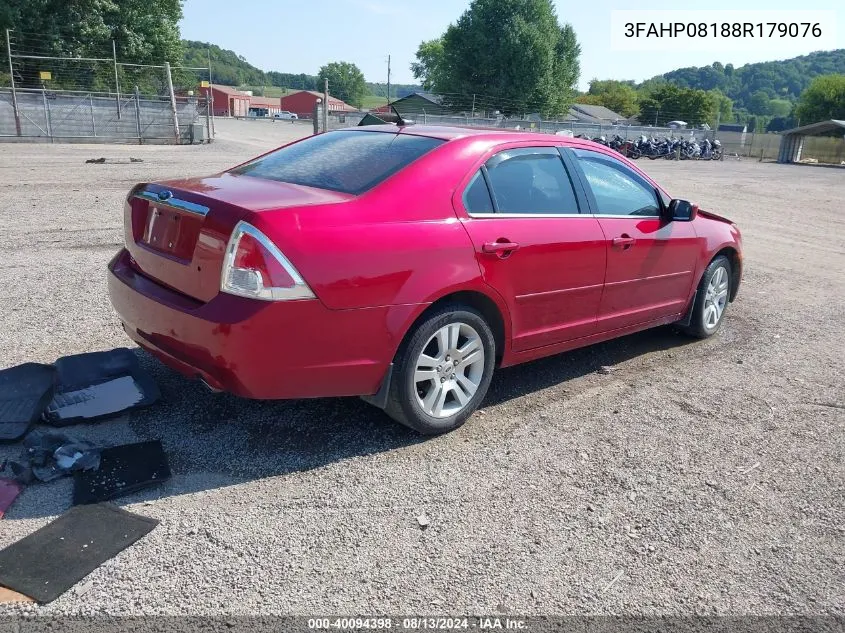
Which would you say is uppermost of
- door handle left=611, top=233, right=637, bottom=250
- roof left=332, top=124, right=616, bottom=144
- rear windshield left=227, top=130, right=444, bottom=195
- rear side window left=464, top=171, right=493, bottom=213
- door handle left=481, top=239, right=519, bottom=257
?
roof left=332, top=124, right=616, bottom=144

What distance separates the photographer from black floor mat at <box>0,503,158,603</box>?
2.48 meters

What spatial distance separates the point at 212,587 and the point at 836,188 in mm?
28073

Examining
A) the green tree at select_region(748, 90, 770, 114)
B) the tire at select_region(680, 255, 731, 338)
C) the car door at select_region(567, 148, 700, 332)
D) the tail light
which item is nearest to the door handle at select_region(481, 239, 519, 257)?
the car door at select_region(567, 148, 700, 332)

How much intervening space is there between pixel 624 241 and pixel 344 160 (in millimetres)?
1928

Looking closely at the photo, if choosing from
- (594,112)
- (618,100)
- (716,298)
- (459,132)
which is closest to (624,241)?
(459,132)

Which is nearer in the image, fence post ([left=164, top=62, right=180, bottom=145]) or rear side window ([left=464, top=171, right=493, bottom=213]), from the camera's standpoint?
rear side window ([left=464, top=171, right=493, bottom=213])

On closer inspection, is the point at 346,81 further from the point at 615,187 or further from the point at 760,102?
the point at 615,187

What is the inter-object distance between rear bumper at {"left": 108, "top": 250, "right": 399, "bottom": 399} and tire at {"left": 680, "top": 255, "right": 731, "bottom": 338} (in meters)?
3.27

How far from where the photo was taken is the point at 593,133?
4112 cm

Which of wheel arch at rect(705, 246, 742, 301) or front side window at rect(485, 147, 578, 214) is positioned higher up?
front side window at rect(485, 147, 578, 214)

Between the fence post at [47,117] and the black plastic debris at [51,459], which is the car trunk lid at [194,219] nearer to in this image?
the black plastic debris at [51,459]

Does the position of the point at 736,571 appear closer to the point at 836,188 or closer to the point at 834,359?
the point at 834,359

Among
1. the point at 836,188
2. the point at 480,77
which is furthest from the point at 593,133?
the point at 480,77

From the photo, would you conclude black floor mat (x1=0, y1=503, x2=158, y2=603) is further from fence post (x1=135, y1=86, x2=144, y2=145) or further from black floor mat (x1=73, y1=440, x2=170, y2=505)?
fence post (x1=135, y1=86, x2=144, y2=145)
